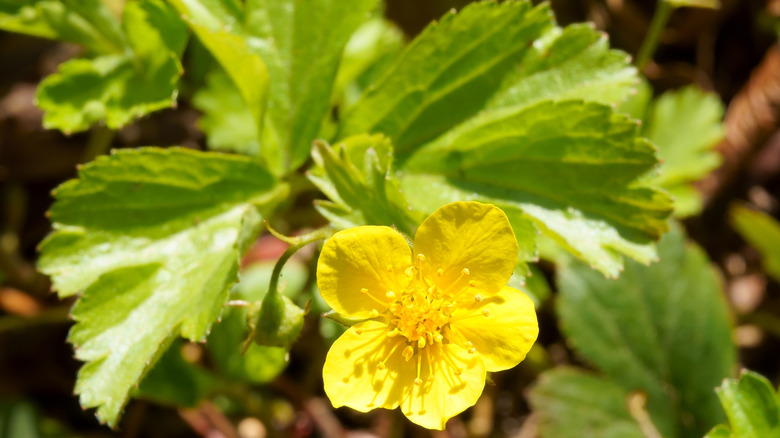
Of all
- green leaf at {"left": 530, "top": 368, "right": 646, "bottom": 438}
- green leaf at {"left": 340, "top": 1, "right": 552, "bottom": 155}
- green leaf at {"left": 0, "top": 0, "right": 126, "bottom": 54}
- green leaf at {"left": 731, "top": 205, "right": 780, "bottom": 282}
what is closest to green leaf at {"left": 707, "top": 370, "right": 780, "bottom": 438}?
green leaf at {"left": 530, "top": 368, "right": 646, "bottom": 438}

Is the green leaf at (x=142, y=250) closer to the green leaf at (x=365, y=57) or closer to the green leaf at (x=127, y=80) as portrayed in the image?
the green leaf at (x=127, y=80)

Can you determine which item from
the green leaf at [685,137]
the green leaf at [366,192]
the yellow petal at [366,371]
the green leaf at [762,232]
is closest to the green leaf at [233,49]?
the green leaf at [366,192]

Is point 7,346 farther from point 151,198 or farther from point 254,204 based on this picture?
point 254,204

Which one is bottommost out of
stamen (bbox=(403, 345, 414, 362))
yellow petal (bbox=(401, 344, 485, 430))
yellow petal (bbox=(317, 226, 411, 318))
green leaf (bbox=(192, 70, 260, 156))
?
green leaf (bbox=(192, 70, 260, 156))

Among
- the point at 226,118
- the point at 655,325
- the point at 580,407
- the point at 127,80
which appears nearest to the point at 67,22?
the point at 127,80

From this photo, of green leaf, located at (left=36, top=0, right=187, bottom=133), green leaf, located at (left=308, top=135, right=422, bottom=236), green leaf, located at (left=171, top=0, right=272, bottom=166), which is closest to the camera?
green leaf, located at (left=308, top=135, right=422, bottom=236)

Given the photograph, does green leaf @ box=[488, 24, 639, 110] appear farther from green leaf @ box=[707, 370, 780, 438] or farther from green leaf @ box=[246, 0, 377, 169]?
green leaf @ box=[707, 370, 780, 438]

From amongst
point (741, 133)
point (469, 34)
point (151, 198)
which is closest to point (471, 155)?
point (469, 34)
